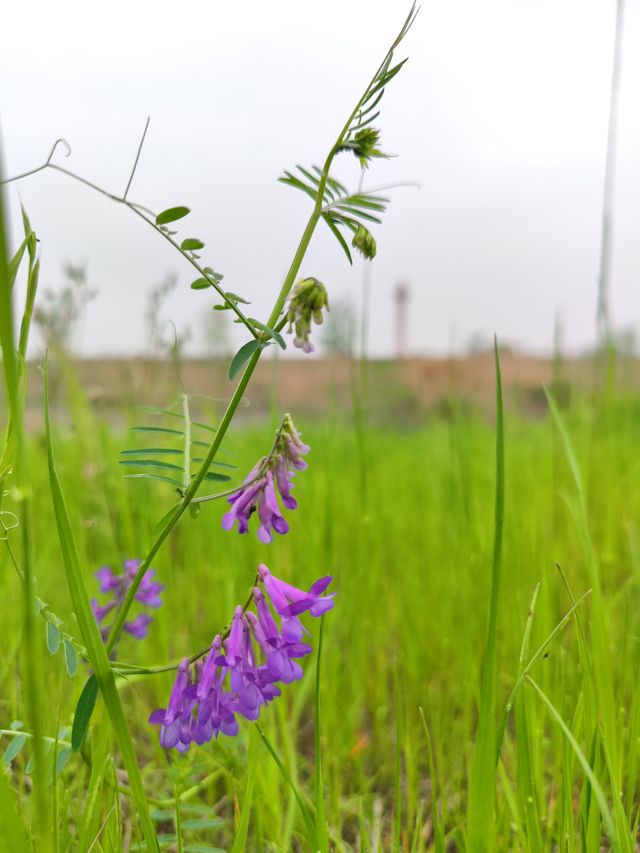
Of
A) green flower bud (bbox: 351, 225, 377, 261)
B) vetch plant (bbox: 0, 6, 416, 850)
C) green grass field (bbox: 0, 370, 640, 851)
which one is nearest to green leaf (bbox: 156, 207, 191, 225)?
vetch plant (bbox: 0, 6, 416, 850)

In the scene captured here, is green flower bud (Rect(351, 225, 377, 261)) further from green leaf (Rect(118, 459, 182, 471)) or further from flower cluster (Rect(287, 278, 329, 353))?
green leaf (Rect(118, 459, 182, 471))

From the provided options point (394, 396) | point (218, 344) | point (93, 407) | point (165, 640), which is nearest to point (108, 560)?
point (93, 407)

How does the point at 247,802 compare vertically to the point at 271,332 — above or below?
below

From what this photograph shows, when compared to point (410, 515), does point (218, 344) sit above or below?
above

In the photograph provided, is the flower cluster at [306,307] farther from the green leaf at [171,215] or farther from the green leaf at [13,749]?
the green leaf at [13,749]

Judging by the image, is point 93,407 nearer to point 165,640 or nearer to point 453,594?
point 165,640

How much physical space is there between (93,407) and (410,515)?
92 cm

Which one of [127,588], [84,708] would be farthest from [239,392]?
[127,588]

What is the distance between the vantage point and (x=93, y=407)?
6.13 feet

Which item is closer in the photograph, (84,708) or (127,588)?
(84,708)

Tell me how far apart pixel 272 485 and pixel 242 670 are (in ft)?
0.48

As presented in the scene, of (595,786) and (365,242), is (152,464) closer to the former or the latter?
(365,242)

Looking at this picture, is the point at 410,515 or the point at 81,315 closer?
the point at 81,315

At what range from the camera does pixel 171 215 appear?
571mm
